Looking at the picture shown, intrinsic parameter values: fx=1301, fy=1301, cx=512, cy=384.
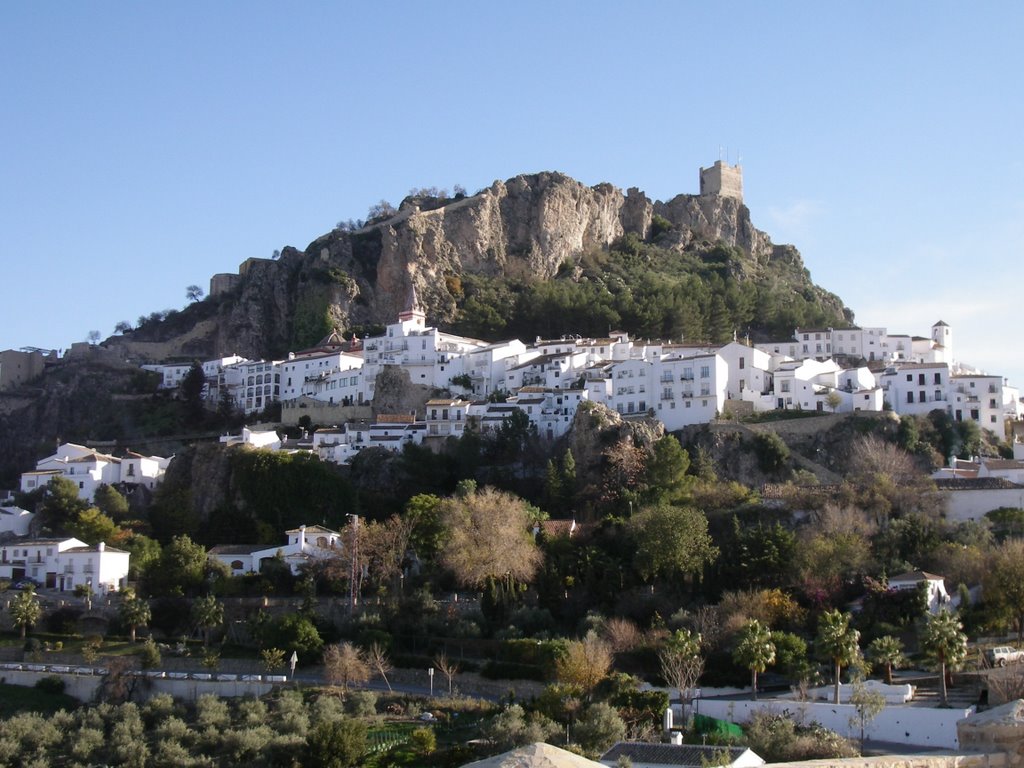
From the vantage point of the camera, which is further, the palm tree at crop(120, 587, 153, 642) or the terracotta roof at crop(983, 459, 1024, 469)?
the terracotta roof at crop(983, 459, 1024, 469)

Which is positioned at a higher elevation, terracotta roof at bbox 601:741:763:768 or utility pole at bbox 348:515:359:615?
utility pole at bbox 348:515:359:615

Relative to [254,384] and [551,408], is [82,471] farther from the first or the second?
[551,408]

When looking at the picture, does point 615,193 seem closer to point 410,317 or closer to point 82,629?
point 410,317

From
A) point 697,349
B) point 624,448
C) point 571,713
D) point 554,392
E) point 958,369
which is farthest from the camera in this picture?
point 958,369

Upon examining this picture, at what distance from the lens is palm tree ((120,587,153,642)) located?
53.9m

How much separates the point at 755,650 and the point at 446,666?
1197cm

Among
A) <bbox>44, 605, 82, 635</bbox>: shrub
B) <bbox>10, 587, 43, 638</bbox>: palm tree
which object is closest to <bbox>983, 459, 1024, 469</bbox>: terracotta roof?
<bbox>44, 605, 82, 635</bbox>: shrub

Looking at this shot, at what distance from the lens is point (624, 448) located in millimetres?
61375

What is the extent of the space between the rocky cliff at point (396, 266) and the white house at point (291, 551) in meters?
33.5

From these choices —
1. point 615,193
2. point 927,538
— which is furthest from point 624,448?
point 615,193

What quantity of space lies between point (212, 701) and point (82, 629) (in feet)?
46.0

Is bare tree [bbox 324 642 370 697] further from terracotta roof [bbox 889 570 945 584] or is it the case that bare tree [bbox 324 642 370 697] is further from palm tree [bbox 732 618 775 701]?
terracotta roof [bbox 889 570 945 584]

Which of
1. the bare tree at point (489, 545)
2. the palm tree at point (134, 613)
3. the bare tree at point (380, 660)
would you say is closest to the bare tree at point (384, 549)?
the bare tree at point (489, 545)

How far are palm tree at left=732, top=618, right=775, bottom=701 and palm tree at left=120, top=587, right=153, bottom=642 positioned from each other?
25306 millimetres
